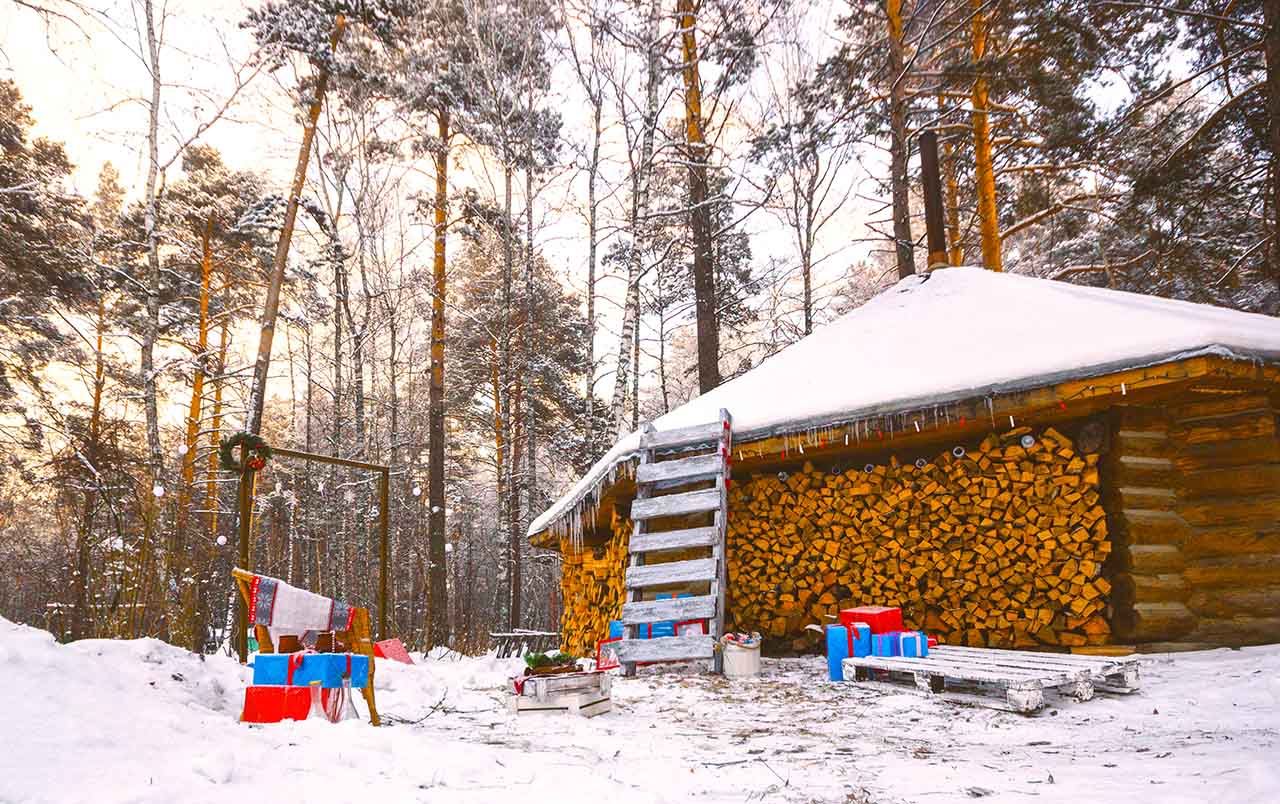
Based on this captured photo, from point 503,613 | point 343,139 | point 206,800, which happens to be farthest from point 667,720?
point 503,613

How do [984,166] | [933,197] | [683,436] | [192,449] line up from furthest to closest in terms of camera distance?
[192,449]
[984,166]
[933,197]
[683,436]

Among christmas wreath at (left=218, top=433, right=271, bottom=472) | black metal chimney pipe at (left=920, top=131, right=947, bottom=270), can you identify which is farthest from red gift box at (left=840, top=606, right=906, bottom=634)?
black metal chimney pipe at (left=920, top=131, right=947, bottom=270)

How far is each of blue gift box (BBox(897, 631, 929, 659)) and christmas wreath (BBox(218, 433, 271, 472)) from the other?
14.9 ft

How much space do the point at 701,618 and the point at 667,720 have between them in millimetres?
2011

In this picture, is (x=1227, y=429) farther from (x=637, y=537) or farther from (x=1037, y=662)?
(x=637, y=537)

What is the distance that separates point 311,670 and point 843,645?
11.5 feet

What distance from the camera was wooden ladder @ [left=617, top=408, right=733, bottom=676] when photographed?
5.98 m

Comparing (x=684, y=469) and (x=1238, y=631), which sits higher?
(x=684, y=469)

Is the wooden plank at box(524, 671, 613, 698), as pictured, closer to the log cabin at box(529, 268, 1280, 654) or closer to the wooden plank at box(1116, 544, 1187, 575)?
the log cabin at box(529, 268, 1280, 654)

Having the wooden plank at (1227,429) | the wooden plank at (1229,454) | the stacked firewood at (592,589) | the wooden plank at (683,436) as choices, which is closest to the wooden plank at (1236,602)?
the wooden plank at (1229,454)

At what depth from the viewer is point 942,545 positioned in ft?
20.4

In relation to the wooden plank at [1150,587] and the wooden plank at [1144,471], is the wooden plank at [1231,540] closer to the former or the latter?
the wooden plank at [1150,587]

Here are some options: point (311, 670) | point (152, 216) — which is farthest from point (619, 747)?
point (152, 216)

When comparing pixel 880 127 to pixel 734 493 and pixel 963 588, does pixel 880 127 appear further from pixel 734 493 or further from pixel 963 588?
pixel 963 588
